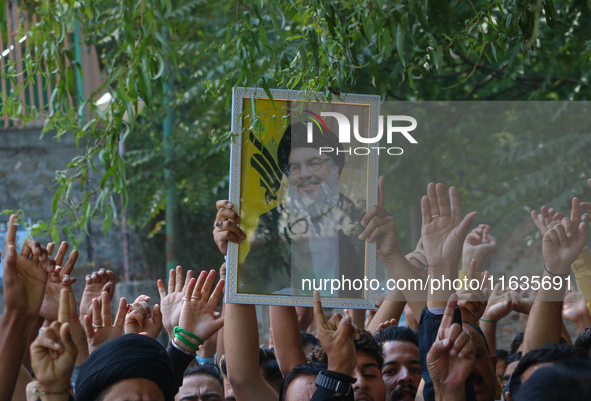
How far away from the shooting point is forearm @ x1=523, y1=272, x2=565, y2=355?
11.0ft

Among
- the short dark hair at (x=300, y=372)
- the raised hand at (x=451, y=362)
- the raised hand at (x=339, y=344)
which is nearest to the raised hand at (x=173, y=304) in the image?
the short dark hair at (x=300, y=372)

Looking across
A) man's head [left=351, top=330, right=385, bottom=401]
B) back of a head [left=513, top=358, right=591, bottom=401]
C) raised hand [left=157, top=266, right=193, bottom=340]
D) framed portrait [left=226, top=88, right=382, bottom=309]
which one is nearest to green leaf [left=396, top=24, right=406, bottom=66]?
framed portrait [left=226, top=88, right=382, bottom=309]

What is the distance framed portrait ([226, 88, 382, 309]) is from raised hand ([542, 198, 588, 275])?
2.52 ft

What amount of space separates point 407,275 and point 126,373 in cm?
138

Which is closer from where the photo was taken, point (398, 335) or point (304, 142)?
point (304, 142)

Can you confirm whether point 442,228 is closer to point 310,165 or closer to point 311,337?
point 310,165

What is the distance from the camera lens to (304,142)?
3.28 m

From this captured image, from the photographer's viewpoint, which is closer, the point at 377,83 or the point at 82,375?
the point at 82,375

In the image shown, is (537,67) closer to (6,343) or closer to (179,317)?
(179,317)

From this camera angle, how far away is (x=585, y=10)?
6180 mm

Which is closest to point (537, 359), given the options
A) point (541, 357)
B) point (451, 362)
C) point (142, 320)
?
point (541, 357)

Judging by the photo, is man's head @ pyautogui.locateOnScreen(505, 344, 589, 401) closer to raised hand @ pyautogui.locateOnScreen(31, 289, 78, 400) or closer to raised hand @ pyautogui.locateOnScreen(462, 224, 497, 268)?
raised hand @ pyautogui.locateOnScreen(462, 224, 497, 268)

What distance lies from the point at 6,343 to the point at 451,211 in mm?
1865

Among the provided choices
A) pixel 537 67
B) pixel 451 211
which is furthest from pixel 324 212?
pixel 537 67
